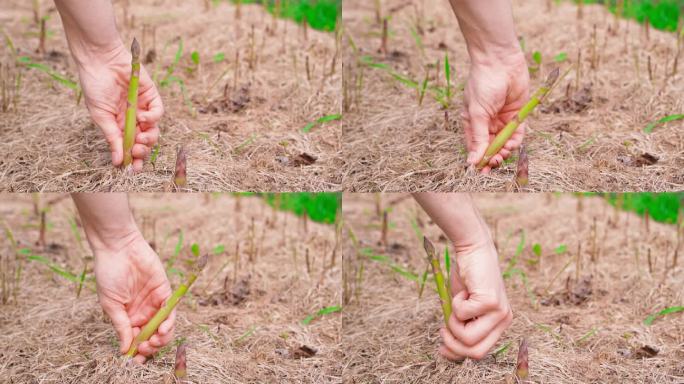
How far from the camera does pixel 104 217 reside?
2.55 m

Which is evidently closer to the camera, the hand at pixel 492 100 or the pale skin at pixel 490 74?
the pale skin at pixel 490 74

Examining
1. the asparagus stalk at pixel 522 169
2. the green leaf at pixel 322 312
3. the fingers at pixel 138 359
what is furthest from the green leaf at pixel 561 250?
the fingers at pixel 138 359

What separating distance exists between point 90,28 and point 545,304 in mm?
2099

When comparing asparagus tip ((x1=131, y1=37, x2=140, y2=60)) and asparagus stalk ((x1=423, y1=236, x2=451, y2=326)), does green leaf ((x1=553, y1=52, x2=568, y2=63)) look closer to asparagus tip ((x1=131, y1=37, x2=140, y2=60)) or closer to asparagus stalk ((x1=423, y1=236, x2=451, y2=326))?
asparagus stalk ((x1=423, y1=236, x2=451, y2=326))

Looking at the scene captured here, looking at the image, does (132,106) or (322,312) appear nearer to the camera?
(132,106)

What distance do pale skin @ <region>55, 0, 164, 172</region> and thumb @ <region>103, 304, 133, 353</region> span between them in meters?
0.62

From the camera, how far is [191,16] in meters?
4.48

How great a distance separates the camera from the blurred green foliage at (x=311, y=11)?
14.7 feet

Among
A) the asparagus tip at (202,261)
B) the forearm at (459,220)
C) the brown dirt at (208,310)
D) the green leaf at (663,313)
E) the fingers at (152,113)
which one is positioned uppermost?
the fingers at (152,113)

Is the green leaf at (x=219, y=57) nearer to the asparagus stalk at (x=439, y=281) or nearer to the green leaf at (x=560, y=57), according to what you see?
the green leaf at (x=560, y=57)

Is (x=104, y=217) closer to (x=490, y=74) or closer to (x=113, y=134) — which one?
(x=113, y=134)

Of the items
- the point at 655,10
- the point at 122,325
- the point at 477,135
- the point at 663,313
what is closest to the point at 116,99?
the point at 122,325

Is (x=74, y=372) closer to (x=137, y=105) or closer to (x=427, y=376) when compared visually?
(x=137, y=105)

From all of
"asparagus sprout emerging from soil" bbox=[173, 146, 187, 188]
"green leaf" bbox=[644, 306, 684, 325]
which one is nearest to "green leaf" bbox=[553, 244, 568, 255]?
"green leaf" bbox=[644, 306, 684, 325]
